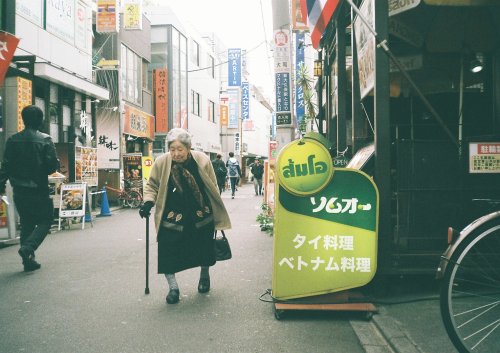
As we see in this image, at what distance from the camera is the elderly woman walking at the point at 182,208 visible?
475cm

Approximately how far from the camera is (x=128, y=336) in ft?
12.3

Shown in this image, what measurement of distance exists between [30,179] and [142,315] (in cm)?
279

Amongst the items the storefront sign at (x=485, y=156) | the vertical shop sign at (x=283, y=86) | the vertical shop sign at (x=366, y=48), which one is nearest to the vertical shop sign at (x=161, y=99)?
the vertical shop sign at (x=283, y=86)

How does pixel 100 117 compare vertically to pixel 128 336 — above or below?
above

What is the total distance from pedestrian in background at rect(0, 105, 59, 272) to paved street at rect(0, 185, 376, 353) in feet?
1.54

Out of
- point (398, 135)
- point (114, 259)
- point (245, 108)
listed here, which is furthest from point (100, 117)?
point (245, 108)

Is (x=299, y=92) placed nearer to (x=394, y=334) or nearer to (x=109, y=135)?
(x=109, y=135)

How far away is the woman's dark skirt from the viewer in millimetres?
4719

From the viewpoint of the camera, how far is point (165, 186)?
477cm

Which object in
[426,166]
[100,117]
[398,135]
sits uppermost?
[100,117]

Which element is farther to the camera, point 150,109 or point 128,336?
point 150,109

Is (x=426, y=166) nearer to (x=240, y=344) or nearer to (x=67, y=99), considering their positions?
(x=240, y=344)

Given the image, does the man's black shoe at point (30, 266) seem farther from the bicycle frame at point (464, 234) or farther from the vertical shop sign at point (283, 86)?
the bicycle frame at point (464, 234)

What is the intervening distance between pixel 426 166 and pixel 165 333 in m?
2.84
